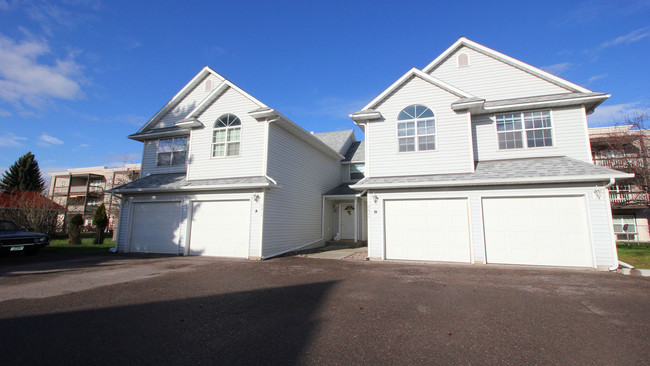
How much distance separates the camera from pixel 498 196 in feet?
33.5

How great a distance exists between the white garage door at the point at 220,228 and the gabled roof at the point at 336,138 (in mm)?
10151

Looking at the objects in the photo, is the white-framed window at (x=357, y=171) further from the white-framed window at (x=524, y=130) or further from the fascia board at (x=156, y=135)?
the fascia board at (x=156, y=135)

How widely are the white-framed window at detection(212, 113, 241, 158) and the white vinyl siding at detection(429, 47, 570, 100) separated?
9.17 meters

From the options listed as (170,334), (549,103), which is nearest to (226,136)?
(170,334)

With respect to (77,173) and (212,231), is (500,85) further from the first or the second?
(77,173)

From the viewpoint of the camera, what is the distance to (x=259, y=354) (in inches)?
137

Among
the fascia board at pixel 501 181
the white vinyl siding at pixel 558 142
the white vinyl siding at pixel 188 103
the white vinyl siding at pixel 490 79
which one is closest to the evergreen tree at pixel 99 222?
the white vinyl siding at pixel 188 103

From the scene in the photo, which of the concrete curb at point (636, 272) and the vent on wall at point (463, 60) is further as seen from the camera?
Answer: the vent on wall at point (463, 60)

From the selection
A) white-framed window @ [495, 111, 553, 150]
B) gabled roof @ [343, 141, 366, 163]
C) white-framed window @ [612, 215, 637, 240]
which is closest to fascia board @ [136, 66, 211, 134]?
gabled roof @ [343, 141, 366, 163]

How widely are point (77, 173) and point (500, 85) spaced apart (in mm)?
45200

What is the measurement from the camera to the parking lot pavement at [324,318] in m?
3.53

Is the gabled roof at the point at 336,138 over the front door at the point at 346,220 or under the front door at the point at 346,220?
over

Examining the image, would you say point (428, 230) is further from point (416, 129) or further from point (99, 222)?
point (99, 222)

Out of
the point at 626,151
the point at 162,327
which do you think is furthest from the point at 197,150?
the point at 626,151
